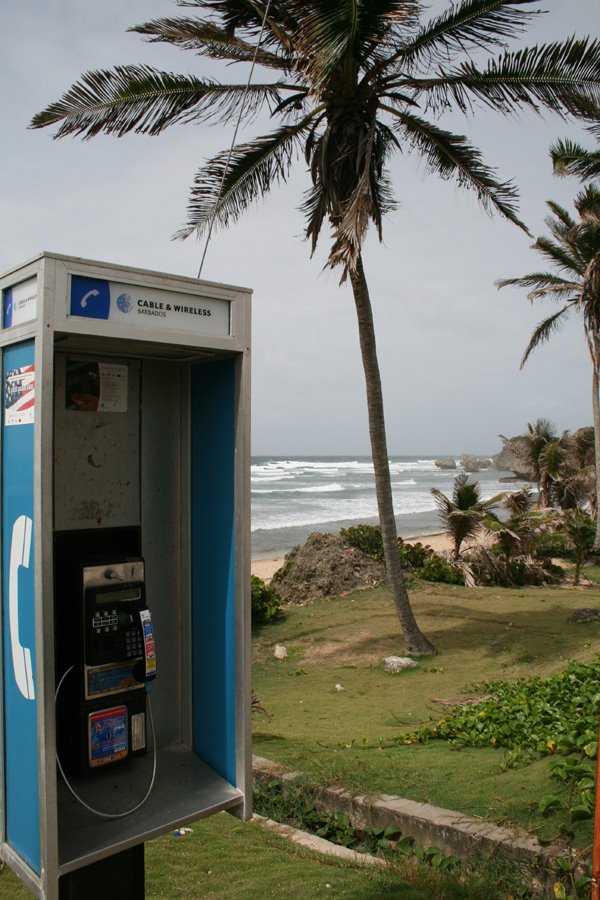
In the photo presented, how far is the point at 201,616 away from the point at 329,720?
4.28 metres

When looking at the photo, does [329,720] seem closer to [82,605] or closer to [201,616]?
[201,616]

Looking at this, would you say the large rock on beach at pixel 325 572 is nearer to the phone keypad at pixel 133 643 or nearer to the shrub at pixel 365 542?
the shrub at pixel 365 542

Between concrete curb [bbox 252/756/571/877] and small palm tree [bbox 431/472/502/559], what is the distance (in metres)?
9.50

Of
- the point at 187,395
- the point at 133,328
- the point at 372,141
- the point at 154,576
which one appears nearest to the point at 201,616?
the point at 154,576

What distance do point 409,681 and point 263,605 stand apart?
3719 millimetres

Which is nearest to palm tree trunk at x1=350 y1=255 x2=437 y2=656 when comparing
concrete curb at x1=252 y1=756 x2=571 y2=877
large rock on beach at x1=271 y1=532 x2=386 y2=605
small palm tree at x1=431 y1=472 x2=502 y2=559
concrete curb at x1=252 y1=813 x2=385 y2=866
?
large rock on beach at x1=271 y1=532 x2=386 y2=605

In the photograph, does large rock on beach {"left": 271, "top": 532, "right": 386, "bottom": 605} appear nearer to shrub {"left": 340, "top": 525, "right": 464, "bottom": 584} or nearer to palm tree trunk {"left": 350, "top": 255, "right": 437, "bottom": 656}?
shrub {"left": 340, "top": 525, "right": 464, "bottom": 584}

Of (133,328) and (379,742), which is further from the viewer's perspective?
(379,742)

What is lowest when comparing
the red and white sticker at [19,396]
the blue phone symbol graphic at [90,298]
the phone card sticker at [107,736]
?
the phone card sticker at [107,736]

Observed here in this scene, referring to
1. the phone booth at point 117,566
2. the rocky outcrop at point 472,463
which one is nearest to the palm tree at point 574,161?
the phone booth at point 117,566

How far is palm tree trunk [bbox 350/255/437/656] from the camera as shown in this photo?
9711 mm

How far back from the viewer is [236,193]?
9594 millimetres

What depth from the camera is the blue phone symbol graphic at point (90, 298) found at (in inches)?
105

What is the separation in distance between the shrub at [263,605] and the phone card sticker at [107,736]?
28.1ft
